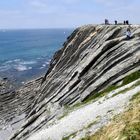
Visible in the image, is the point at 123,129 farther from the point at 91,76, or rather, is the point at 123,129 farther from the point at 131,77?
the point at 91,76

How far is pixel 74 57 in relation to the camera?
271 feet

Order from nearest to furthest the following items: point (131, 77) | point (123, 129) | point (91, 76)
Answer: point (123, 129)
point (131, 77)
point (91, 76)

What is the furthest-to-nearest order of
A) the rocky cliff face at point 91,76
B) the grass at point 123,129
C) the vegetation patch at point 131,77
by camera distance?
the rocky cliff face at point 91,76
the vegetation patch at point 131,77
the grass at point 123,129

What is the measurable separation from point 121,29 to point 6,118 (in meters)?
30.0

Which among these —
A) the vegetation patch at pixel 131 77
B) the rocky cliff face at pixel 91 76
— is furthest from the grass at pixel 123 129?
the rocky cliff face at pixel 91 76

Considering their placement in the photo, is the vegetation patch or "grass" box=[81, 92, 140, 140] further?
the vegetation patch

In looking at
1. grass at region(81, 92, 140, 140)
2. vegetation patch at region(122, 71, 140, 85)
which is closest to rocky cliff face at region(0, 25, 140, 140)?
vegetation patch at region(122, 71, 140, 85)

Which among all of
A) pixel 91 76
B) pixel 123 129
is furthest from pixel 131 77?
pixel 123 129

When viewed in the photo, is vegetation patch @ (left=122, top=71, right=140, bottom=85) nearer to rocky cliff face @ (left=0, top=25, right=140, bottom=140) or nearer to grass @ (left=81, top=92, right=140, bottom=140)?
rocky cliff face @ (left=0, top=25, right=140, bottom=140)

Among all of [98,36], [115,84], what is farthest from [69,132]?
[98,36]

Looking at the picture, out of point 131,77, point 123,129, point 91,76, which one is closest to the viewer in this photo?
point 123,129

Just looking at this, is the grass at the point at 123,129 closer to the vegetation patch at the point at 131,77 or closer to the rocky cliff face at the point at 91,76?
the vegetation patch at the point at 131,77

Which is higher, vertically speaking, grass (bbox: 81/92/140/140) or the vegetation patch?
grass (bbox: 81/92/140/140)

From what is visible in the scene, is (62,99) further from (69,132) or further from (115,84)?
(69,132)
